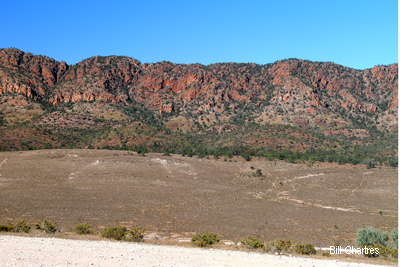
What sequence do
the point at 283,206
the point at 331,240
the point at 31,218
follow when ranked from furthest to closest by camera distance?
the point at 283,206
the point at 31,218
the point at 331,240

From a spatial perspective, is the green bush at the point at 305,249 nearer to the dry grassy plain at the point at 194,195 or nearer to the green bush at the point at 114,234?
the dry grassy plain at the point at 194,195

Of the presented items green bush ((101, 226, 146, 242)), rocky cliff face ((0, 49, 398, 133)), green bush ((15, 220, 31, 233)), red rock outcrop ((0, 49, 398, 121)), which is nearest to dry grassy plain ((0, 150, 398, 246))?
green bush ((15, 220, 31, 233))

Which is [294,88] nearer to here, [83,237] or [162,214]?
[162,214]

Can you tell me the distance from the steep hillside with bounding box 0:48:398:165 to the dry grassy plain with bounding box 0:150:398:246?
71.7 ft

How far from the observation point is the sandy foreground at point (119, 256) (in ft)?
34.0

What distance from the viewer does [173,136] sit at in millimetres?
82438

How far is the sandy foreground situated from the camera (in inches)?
408

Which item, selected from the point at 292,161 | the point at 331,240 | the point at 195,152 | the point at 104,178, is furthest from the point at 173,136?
the point at 331,240

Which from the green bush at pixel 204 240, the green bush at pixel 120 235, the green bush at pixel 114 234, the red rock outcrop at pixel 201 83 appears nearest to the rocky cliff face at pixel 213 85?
the red rock outcrop at pixel 201 83

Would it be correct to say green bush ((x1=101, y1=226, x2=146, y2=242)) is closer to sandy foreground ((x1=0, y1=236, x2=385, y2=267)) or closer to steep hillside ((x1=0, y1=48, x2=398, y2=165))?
sandy foreground ((x1=0, y1=236, x2=385, y2=267))

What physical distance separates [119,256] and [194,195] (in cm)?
2503

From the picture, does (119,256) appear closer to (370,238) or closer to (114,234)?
(114,234)

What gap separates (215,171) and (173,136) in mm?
34790

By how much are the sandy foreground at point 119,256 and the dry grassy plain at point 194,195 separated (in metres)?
7.00
